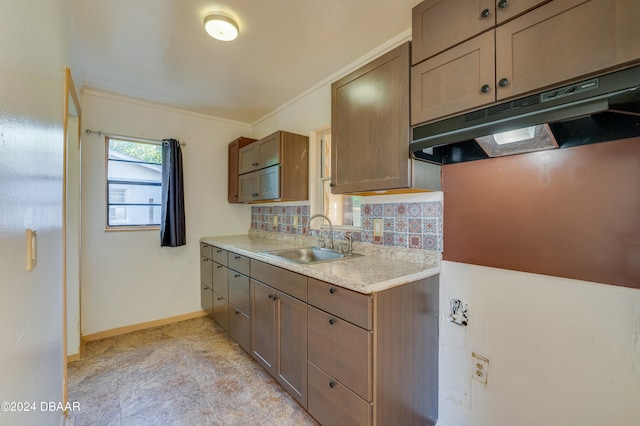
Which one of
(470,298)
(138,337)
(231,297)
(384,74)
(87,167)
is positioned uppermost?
(384,74)

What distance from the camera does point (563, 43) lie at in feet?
3.09

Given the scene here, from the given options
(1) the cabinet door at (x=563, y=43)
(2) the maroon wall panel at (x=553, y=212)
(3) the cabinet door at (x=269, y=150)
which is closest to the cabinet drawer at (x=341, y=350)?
(2) the maroon wall panel at (x=553, y=212)

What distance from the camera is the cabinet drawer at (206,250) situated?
3.04 metres

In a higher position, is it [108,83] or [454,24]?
[108,83]

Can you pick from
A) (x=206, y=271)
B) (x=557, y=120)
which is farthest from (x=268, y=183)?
(x=557, y=120)

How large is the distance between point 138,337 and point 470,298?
311 centimetres

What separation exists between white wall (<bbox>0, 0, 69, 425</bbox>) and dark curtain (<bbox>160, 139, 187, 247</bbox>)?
1.60 metres

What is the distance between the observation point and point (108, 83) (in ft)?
8.36

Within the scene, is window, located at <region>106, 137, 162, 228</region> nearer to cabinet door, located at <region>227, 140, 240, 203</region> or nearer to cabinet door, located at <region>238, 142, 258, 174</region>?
cabinet door, located at <region>227, 140, 240, 203</region>

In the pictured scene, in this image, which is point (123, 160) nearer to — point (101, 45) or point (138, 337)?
point (101, 45)

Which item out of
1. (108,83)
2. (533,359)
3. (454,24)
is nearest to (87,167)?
(108,83)

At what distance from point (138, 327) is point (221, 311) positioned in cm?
100

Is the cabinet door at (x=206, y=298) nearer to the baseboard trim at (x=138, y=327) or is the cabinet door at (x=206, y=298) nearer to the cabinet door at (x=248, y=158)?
the baseboard trim at (x=138, y=327)

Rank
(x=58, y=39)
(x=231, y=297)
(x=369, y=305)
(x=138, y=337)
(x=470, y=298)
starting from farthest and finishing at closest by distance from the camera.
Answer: (x=138, y=337) → (x=231, y=297) → (x=470, y=298) → (x=58, y=39) → (x=369, y=305)
